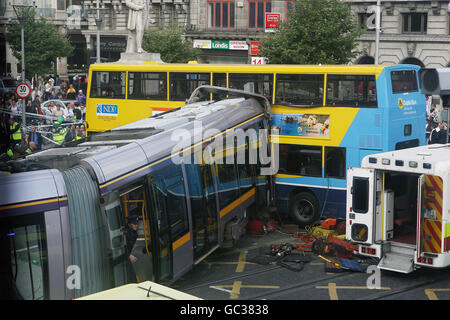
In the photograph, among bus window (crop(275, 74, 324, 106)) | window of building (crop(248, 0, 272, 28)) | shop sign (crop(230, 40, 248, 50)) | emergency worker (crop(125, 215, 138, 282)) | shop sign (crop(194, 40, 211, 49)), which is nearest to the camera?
emergency worker (crop(125, 215, 138, 282))

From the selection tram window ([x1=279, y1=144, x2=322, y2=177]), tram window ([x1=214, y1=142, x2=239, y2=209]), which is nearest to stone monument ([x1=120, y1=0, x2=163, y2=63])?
tram window ([x1=279, y1=144, x2=322, y2=177])

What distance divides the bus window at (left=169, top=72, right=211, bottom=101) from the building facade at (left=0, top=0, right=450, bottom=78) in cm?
1240

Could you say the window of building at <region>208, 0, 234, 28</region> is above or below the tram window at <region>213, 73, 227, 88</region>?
above

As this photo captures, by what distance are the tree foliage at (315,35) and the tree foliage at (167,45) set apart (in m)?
12.0

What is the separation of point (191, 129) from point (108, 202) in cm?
372

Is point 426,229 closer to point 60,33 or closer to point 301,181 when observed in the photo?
point 301,181

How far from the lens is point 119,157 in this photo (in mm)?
10641

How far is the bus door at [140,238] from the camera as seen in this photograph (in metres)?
10.4

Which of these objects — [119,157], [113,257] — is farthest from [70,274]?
[119,157]

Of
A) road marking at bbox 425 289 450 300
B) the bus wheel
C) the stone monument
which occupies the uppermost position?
the stone monument

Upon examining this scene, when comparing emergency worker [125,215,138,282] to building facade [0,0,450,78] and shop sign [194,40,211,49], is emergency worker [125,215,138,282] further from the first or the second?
shop sign [194,40,211,49]

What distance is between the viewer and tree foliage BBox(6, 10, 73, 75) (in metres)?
53.4

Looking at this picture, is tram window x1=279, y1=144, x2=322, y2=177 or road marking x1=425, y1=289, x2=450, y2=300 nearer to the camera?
road marking x1=425, y1=289, x2=450, y2=300

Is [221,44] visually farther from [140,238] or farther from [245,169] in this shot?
[140,238]
